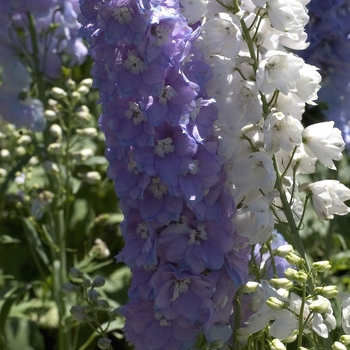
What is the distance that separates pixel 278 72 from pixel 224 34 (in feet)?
0.47

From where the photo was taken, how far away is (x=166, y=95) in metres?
1.51

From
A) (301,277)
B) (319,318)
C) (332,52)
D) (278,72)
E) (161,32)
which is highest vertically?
(161,32)

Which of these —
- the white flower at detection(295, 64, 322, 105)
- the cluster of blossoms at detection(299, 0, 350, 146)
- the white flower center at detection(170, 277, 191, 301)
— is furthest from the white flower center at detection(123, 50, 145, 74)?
the cluster of blossoms at detection(299, 0, 350, 146)

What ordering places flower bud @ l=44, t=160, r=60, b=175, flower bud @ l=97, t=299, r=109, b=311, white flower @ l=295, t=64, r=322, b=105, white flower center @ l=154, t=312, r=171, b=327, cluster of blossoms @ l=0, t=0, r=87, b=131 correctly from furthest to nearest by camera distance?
cluster of blossoms @ l=0, t=0, r=87, b=131 → flower bud @ l=44, t=160, r=60, b=175 → flower bud @ l=97, t=299, r=109, b=311 → white flower center @ l=154, t=312, r=171, b=327 → white flower @ l=295, t=64, r=322, b=105

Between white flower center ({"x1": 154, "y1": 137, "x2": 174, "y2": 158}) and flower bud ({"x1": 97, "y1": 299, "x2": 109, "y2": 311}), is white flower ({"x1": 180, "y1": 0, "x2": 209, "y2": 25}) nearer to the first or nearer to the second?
white flower center ({"x1": 154, "y1": 137, "x2": 174, "y2": 158})

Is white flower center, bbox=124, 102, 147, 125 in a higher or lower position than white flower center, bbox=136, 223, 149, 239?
higher

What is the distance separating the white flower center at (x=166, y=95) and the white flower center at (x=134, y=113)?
0.06 metres

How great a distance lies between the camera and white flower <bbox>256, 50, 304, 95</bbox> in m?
1.50

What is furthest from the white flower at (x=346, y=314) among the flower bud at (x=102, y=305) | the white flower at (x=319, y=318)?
the flower bud at (x=102, y=305)

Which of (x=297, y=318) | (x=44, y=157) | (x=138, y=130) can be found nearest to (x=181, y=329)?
(x=297, y=318)

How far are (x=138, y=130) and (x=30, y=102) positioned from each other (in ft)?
4.77

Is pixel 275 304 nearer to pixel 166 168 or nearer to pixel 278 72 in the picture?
pixel 166 168

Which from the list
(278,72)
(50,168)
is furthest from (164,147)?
(50,168)

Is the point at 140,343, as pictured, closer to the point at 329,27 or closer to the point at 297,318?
the point at 297,318
